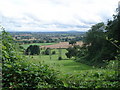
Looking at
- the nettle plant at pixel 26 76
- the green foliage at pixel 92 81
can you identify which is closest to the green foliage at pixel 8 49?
the nettle plant at pixel 26 76

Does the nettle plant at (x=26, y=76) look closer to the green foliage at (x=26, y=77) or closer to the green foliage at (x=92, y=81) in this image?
the green foliage at (x=26, y=77)

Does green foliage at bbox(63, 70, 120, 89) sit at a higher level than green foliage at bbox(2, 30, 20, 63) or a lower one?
lower

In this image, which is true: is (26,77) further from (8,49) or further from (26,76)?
(8,49)

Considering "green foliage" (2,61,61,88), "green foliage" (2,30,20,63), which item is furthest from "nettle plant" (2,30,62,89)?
"green foliage" (2,30,20,63)

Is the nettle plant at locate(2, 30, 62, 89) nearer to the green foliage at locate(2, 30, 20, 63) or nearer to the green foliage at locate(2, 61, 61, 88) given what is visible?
the green foliage at locate(2, 61, 61, 88)

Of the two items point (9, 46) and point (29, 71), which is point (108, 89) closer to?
point (29, 71)

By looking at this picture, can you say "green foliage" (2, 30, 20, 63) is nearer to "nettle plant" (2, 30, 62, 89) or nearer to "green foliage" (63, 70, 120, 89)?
"nettle plant" (2, 30, 62, 89)

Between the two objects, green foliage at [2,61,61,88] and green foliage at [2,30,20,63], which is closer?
green foliage at [2,61,61,88]

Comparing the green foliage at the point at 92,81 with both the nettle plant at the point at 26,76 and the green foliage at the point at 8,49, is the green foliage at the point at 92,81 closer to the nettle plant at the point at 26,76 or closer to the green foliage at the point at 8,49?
the nettle plant at the point at 26,76

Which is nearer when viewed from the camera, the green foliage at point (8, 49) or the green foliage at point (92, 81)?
the green foliage at point (92, 81)

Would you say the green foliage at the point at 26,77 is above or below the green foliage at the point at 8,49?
below

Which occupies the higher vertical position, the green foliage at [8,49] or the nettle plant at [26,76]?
the green foliage at [8,49]

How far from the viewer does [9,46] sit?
3834 mm

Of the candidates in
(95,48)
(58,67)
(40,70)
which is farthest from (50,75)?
(95,48)
